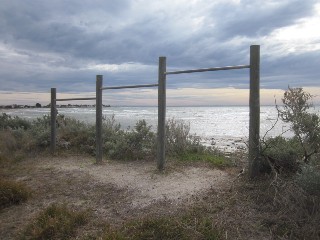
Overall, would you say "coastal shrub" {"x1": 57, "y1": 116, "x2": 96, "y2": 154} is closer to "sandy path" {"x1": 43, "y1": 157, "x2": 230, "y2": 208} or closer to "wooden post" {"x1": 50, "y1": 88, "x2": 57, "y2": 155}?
"wooden post" {"x1": 50, "y1": 88, "x2": 57, "y2": 155}

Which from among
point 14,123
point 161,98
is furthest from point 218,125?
point 161,98

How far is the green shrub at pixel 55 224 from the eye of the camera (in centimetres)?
382

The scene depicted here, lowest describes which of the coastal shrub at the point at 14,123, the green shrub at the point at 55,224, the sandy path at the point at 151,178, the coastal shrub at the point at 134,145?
the green shrub at the point at 55,224

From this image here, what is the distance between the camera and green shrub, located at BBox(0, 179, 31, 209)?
4883mm

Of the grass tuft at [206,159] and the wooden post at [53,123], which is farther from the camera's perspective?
the wooden post at [53,123]

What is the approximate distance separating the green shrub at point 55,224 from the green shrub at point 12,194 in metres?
0.82

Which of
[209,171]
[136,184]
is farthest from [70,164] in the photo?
[209,171]

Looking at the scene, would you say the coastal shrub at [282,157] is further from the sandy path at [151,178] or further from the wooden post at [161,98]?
the wooden post at [161,98]

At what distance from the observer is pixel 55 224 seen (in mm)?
3916

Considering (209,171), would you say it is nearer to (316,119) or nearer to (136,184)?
(136,184)

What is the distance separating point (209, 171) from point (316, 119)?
1.98m

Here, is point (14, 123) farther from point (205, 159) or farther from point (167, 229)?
point (167, 229)

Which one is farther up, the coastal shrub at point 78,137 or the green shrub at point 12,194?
the coastal shrub at point 78,137

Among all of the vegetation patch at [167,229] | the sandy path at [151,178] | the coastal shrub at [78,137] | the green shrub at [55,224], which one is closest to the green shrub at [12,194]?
the green shrub at [55,224]
